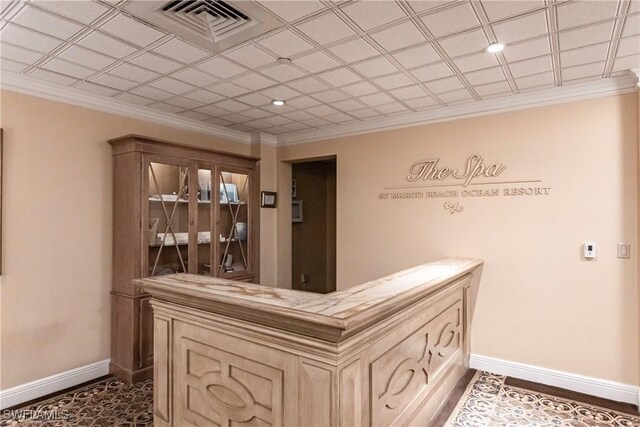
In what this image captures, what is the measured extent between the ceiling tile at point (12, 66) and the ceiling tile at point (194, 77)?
965mm

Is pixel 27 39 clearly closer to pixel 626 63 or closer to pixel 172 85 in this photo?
pixel 172 85

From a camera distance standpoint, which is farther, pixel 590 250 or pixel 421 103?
pixel 421 103

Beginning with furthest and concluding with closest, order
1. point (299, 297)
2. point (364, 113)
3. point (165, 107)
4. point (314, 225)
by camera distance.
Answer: point (314, 225) < point (364, 113) < point (165, 107) < point (299, 297)

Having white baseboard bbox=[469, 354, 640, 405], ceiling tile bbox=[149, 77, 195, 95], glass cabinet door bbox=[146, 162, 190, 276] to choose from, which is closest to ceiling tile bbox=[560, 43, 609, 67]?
white baseboard bbox=[469, 354, 640, 405]

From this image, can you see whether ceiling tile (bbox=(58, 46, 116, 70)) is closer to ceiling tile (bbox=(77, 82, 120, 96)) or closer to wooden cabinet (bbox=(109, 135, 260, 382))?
ceiling tile (bbox=(77, 82, 120, 96))

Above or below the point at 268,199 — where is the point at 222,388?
below

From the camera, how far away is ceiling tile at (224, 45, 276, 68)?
222cm

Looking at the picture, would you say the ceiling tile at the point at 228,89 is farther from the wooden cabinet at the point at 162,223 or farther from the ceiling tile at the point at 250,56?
the wooden cabinet at the point at 162,223

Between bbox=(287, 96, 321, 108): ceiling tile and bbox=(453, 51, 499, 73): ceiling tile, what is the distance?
4.07 ft

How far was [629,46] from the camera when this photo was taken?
215 centimetres

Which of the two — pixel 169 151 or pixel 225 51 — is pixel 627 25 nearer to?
pixel 225 51

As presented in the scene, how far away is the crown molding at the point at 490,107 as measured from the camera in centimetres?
269

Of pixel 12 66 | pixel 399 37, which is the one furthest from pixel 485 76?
pixel 12 66

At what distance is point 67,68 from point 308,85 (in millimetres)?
1676
